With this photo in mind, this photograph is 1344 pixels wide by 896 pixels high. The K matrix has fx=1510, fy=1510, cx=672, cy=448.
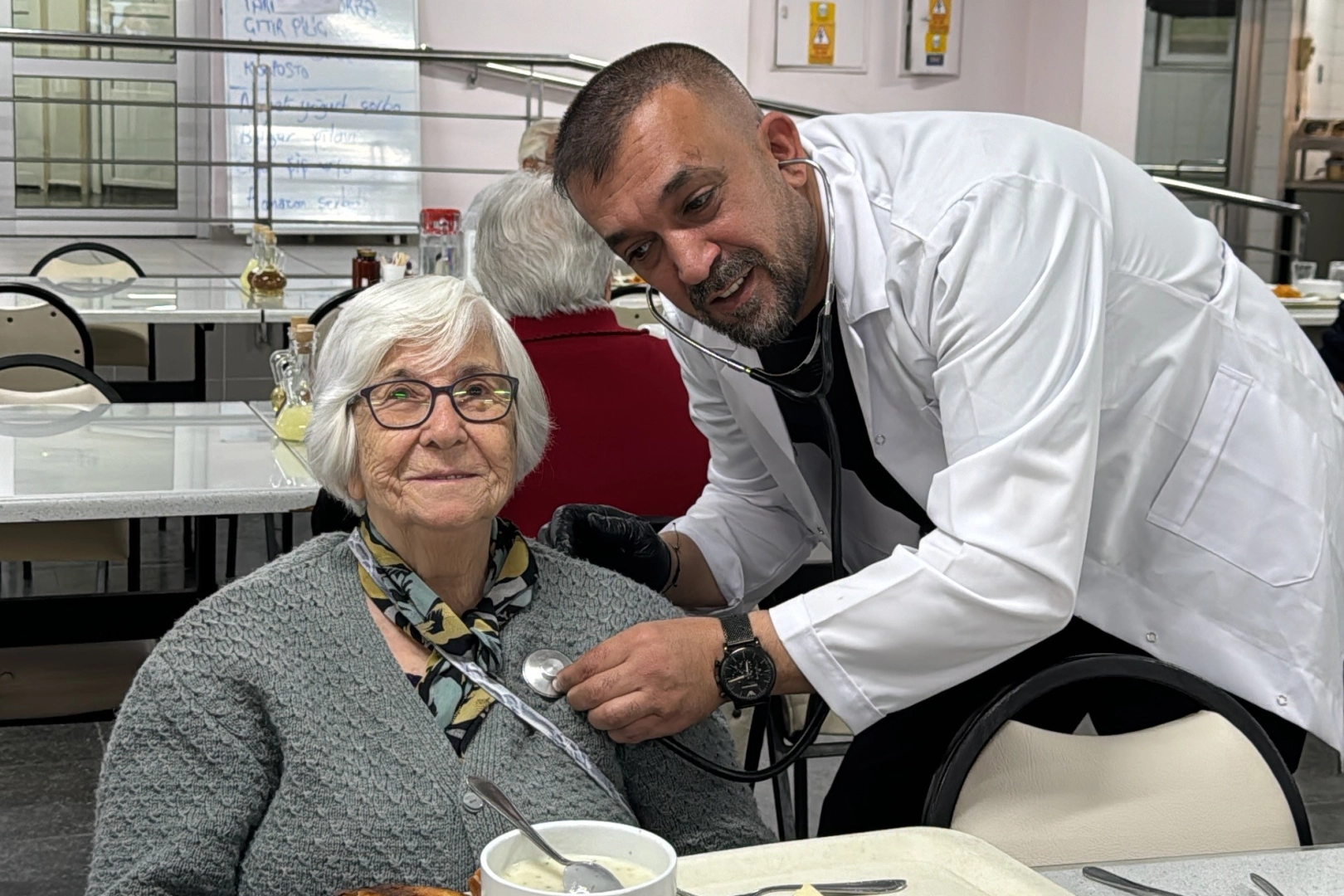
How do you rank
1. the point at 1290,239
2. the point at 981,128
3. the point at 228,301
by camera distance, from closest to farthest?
1. the point at 981,128
2. the point at 228,301
3. the point at 1290,239

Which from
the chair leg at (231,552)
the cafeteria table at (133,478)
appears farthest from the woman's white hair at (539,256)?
the chair leg at (231,552)

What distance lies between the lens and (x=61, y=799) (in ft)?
9.98

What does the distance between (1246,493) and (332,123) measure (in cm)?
786

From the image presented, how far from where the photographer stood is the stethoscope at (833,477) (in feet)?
4.63

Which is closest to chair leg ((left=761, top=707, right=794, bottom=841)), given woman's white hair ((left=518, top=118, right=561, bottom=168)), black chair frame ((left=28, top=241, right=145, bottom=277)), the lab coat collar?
the lab coat collar

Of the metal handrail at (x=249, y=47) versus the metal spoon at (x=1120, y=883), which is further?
the metal handrail at (x=249, y=47)

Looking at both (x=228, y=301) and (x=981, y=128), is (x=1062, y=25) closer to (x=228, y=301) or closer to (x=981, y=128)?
(x=228, y=301)

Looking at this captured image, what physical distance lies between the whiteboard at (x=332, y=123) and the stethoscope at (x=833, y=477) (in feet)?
23.7

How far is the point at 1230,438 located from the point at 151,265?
21.8 feet

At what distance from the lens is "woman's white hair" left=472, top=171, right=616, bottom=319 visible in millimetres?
2371

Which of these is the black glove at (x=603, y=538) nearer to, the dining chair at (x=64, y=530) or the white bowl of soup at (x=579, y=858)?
the white bowl of soup at (x=579, y=858)

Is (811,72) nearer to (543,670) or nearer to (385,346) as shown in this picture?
(385,346)

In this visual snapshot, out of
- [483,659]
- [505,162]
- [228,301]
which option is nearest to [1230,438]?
[483,659]

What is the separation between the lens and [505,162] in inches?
368
